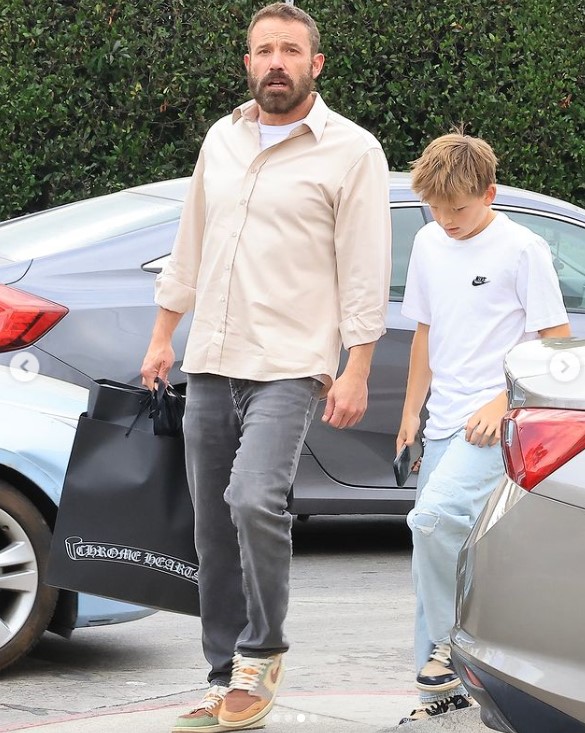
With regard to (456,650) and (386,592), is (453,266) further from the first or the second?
(386,592)

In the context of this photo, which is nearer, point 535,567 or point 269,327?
point 535,567

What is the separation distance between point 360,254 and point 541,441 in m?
1.15

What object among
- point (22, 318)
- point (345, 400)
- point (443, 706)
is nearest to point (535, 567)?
point (345, 400)

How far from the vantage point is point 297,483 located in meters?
6.32

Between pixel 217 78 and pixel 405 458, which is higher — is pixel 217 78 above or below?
above

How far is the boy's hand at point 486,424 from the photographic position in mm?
3811

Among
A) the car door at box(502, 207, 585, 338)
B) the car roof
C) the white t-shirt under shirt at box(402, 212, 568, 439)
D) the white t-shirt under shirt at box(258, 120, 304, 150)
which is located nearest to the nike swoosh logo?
the white t-shirt under shirt at box(402, 212, 568, 439)

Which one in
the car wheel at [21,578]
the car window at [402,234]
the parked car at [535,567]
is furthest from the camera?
the car window at [402,234]

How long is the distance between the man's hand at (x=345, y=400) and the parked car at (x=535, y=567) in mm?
830

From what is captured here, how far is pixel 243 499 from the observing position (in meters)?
3.82

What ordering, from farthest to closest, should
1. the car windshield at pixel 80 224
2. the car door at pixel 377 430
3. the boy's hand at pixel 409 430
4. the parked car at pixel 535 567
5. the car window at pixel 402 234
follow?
the car window at pixel 402 234
the car door at pixel 377 430
the car windshield at pixel 80 224
the boy's hand at pixel 409 430
the parked car at pixel 535 567

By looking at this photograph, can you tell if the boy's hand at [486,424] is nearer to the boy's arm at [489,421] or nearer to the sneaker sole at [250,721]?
the boy's arm at [489,421]

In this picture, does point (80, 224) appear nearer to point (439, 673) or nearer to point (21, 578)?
point (21, 578)

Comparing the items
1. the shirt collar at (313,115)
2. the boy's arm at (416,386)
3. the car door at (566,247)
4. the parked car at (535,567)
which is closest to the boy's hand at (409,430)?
the boy's arm at (416,386)
